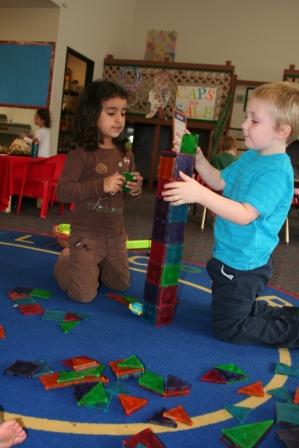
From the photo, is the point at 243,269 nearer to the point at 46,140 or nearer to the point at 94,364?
the point at 94,364

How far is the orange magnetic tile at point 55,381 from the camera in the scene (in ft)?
3.70

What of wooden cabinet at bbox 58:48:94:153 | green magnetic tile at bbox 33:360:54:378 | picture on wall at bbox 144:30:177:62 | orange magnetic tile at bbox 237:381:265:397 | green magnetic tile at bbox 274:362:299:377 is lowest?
orange magnetic tile at bbox 237:381:265:397

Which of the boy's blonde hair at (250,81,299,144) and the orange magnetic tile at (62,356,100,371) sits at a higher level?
the boy's blonde hair at (250,81,299,144)

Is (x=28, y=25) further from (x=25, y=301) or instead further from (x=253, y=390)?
(x=253, y=390)

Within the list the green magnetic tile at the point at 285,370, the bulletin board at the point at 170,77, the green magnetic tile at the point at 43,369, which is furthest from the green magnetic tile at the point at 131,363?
the bulletin board at the point at 170,77

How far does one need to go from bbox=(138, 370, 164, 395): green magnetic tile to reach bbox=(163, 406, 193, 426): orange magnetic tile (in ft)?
0.26

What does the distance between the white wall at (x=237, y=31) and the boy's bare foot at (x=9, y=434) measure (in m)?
6.92

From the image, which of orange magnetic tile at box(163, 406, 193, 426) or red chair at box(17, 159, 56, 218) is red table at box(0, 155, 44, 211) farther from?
orange magnetic tile at box(163, 406, 193, 426)

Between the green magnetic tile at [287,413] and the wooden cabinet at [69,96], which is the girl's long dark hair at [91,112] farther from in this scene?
the wooden cabinet at [69,96]

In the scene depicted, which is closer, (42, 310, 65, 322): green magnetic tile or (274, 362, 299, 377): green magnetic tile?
(274, 362, 299, 377): green magnetic tile

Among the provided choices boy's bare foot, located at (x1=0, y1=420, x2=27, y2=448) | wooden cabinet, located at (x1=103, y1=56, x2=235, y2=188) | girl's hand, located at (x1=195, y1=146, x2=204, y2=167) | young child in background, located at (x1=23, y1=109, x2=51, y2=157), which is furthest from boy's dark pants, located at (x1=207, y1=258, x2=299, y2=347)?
wooden cabinet, located at (x1=103, y1=56, x2=235, y2=188)

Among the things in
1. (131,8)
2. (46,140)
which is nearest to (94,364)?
(46,140)

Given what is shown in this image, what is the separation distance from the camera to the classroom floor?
8.94ft

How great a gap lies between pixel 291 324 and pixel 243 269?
0.84ft
